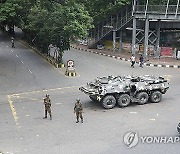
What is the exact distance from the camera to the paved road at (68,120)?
41.6 ft

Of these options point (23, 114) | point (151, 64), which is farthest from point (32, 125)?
point (151, 64)

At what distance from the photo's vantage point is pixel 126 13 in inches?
1526

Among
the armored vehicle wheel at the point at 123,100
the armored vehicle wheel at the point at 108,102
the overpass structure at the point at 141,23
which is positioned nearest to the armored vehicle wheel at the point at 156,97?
the armored vehicle wheel at the point at 123,100

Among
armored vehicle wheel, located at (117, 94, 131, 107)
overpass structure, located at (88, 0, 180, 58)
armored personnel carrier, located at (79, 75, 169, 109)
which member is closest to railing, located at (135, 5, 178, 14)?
overpass structure, located at (88, 0, 180, 58)

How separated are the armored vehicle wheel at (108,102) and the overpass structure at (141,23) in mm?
17218

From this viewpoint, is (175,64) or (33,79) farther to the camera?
(175,64)

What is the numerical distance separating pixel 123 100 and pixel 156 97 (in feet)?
6.68

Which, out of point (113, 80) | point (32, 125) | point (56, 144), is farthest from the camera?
point (113, 80)

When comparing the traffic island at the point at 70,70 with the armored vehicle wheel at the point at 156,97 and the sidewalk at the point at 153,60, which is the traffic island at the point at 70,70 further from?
the armored vehicle wheel at the point at 156,97

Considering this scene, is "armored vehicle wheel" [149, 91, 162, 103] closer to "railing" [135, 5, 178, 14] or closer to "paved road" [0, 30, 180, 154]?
"paved road" [0, 30, 180, 154]

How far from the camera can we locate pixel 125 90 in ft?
59.6

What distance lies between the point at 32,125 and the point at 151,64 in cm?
1947

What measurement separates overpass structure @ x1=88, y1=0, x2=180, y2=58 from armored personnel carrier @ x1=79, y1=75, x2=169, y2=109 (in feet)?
50.5

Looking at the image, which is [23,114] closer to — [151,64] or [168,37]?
[151,64]
